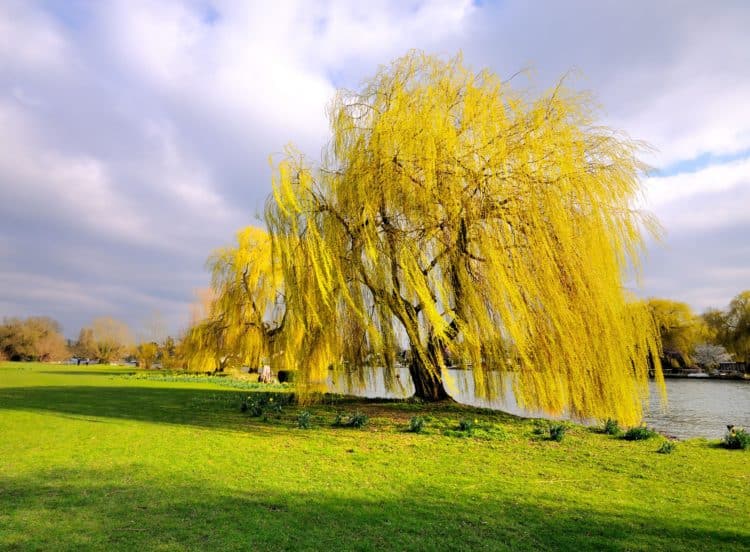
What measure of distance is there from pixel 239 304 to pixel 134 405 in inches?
515

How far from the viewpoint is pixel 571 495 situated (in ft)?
17.5

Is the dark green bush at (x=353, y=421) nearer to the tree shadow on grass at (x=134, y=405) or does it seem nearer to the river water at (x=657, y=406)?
the river water at (x=657, y=406)

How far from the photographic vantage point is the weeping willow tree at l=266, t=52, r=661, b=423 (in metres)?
9.23

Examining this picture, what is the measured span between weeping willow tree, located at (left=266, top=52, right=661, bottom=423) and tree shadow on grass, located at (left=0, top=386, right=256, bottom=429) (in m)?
2.63

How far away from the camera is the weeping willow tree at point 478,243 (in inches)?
364

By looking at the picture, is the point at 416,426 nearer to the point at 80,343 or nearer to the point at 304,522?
the point at 304,522

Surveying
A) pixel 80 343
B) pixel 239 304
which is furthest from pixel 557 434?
pixel 80 343

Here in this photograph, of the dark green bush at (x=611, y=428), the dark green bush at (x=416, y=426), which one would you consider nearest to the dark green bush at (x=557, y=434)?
the dark green bush at (x=611, y=428)

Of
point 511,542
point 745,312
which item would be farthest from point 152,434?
point 745,312

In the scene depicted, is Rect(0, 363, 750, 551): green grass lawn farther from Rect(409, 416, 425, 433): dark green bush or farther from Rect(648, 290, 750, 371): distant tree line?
Rect(648, 290, 750, 371): distant tree line

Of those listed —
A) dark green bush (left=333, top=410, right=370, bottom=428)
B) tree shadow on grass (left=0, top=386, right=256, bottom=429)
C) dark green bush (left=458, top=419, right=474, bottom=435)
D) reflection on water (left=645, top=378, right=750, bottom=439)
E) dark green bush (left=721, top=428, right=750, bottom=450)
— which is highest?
tree shadow on grass (left=0, top=386, right=256, bottom=429)

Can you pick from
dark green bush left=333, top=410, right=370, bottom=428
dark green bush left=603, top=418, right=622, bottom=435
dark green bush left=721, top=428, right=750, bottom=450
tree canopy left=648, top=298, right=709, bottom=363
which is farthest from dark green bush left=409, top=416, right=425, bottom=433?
tree canopy left=648, top=298, right=709, bottom=363

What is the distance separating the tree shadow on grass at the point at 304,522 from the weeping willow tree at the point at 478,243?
4.67 meters

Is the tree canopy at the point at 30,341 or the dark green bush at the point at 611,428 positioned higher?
the tree canopy at the point at 30,341
